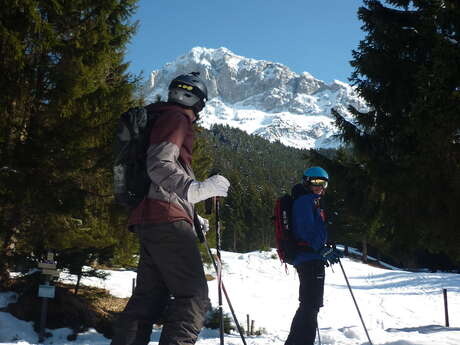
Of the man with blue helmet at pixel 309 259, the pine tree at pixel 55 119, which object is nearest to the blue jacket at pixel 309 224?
the man with blue helmet at pixel 309 259

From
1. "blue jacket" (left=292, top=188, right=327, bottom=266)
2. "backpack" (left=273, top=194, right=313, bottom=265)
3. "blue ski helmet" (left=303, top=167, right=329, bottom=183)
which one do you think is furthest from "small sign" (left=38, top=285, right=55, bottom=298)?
"blue ski helmet" (left=303, top=167, right=329, bottom=183)

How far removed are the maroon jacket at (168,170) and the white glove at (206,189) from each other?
42 mm

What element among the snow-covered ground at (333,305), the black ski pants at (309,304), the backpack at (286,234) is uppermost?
the backpack at (286,234)

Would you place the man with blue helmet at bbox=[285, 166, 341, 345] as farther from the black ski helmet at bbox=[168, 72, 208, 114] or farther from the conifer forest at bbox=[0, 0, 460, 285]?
the conifer forest at bbox=[0, 0, 460, 285]

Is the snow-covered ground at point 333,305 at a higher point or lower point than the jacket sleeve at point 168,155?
lower

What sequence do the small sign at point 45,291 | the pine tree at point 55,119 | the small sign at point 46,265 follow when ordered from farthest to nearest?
the small sign at point 46,265, the small sign at point 45,291, the pine tree at point 55,119

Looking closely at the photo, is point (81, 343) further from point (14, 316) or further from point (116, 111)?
point (116, 111)

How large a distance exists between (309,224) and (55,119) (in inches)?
238

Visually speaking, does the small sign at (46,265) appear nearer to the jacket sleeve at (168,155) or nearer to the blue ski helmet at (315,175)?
the blue ski helmet at (315,175)

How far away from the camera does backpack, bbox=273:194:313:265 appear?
14.5ft

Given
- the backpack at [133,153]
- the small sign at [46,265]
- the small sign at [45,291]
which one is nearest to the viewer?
the backpack at [133,153]

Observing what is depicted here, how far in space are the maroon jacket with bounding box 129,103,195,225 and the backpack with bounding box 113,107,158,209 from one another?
0.26 feet

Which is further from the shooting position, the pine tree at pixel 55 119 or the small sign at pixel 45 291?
the small sign at pixel 45 291

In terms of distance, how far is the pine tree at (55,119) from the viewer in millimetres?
7277
